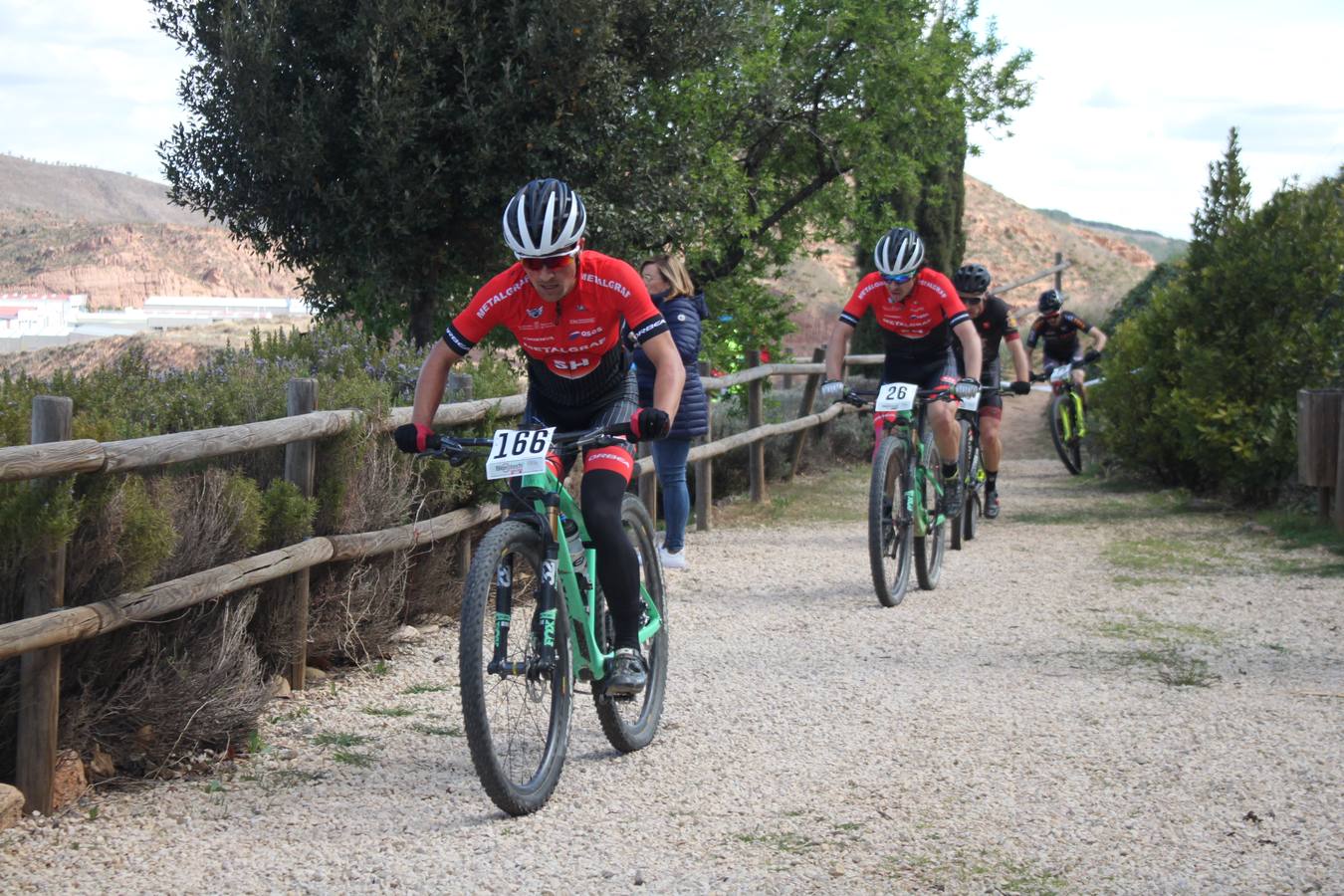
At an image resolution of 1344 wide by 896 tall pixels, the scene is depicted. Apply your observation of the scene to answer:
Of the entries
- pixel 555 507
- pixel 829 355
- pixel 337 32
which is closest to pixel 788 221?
pixel 337 32

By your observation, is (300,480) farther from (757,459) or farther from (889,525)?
(757,459)

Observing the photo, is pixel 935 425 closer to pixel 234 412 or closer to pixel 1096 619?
pixel 1096 619

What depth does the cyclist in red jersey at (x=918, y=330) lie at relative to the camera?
8750 mm

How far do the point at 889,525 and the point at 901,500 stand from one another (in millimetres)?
202

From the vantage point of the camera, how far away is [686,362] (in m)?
9.15

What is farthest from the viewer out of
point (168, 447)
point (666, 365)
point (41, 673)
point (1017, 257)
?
point (1017, 257)

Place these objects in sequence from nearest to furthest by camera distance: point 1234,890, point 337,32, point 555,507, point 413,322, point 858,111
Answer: point 1234,890 < point 555,507 < point 337,32 < point 413,322 < point 858,111

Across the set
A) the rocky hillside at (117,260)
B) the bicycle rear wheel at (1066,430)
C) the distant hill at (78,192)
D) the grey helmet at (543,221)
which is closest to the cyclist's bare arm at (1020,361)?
the bicycle rear wheel at (1066,430)

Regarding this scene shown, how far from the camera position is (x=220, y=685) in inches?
210

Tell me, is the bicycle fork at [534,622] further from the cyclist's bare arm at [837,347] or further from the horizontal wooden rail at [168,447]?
the cyclist's bare arm at [837,347]

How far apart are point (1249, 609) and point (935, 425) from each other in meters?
2.13

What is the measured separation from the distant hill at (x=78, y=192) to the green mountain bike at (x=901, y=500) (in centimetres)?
12205

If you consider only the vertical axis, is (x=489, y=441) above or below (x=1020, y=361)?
below

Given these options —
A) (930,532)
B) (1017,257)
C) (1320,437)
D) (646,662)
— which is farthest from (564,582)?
(1017,257)
